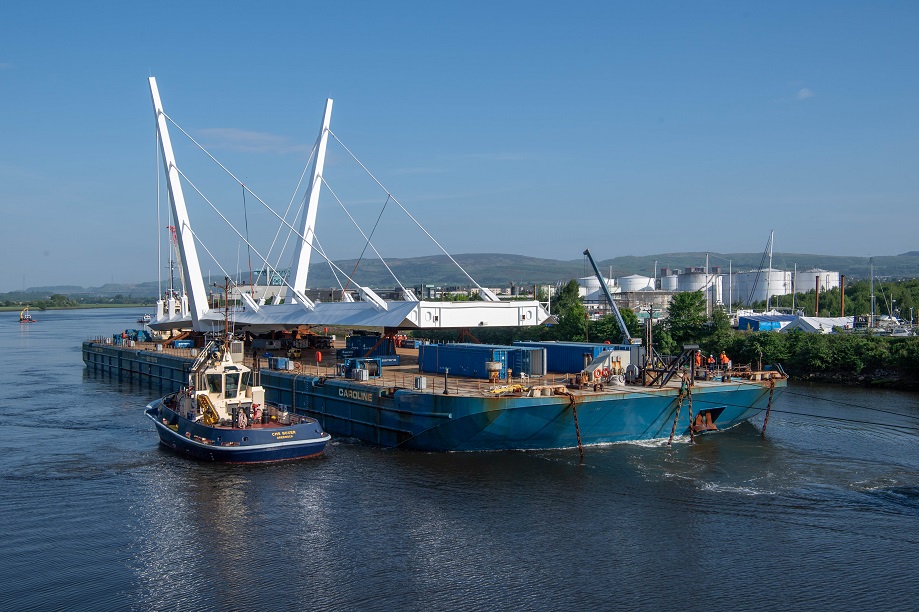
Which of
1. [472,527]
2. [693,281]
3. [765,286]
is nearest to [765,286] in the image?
[765,286]

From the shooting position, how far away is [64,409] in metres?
46.4

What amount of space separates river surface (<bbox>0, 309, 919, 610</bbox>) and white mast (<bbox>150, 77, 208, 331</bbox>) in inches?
831

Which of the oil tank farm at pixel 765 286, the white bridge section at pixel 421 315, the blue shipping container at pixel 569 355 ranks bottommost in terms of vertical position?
the blue shipping container at pixel 569 355

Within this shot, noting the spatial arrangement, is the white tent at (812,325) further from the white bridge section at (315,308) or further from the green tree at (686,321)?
the white bridge section at (315,308)

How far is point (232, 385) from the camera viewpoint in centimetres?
3319

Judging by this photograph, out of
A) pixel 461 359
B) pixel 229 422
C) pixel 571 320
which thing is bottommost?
pixel 229 422

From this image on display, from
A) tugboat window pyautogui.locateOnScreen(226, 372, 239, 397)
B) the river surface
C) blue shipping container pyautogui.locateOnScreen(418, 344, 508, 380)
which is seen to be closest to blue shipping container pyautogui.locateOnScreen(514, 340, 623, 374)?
blue shipping container pyautogui.locateOnScreen(418, 344, 508, 380)

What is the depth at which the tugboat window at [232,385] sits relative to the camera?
3312 centimetres

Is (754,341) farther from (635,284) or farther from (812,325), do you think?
(635,284)

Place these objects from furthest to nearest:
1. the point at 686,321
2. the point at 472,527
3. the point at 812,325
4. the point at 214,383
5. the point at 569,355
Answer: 1. the point at 812,325
2. the point at 686,321
3. the point at 569,355
4. the point at 214,383
5. the point at 472,527

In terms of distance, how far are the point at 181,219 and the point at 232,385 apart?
26461 millimetres

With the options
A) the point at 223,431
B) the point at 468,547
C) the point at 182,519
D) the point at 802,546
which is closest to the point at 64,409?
the point at 223,431

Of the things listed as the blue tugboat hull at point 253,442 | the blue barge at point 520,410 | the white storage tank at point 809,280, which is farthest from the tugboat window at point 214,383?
the white storage tank at point 809,280

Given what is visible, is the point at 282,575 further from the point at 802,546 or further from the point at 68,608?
the point at 802,546
